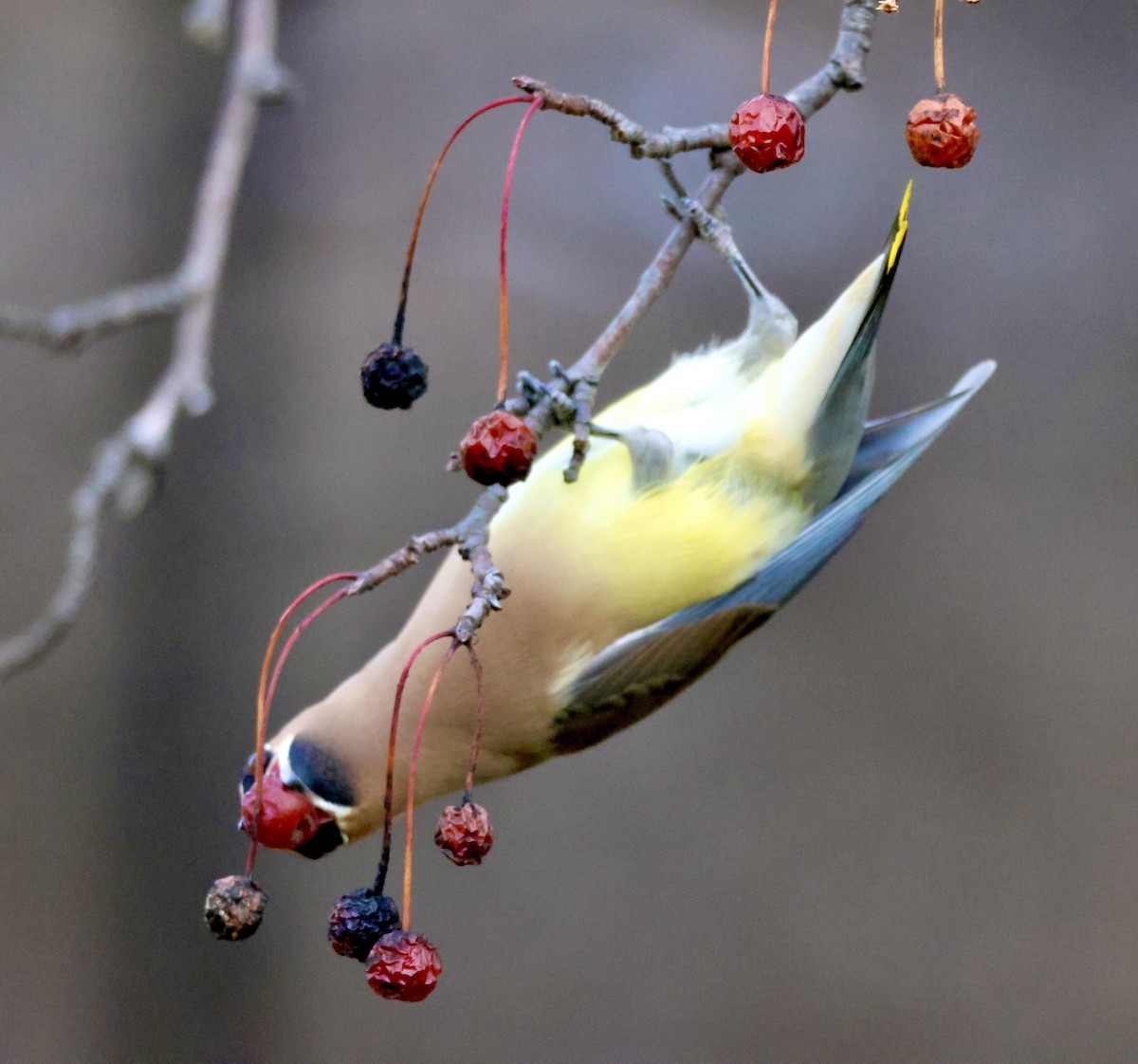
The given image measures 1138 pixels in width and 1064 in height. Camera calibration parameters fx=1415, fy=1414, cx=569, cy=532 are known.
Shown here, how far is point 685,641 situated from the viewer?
1.81 metres

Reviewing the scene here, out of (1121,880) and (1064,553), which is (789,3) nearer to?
(1064,553)

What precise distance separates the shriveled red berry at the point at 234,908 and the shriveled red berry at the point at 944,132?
2.68 feet

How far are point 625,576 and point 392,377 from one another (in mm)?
625

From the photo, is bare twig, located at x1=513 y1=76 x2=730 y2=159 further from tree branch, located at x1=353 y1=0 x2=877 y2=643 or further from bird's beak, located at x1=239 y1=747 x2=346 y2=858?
bird's beak, located at x1=239 y1=747 x2=346 y2=858

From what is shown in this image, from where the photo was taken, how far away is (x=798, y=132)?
1200mm

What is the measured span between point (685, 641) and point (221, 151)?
822mm

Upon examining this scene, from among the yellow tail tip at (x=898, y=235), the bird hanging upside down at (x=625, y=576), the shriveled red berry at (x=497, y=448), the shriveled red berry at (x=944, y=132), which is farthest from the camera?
the bird hanging upside down at (x=625, y=576)

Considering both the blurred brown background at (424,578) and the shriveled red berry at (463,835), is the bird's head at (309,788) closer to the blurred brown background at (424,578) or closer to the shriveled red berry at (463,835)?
the shriveled red berry at (463,835)

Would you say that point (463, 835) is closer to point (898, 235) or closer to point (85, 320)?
point (85, 320)

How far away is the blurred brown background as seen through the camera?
3.21 metres

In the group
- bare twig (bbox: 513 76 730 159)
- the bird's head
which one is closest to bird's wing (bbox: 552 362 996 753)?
the bird's head

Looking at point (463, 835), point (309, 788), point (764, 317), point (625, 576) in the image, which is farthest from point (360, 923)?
point (764, 317)

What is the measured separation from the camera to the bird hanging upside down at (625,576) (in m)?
1.76

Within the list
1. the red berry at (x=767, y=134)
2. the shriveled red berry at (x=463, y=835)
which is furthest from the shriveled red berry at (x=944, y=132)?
the shriveled red berry at (x=463, y=835)
